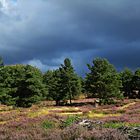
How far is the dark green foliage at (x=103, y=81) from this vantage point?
86.0 meters

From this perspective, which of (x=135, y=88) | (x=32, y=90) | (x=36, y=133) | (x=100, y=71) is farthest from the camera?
(x=135, y=88)

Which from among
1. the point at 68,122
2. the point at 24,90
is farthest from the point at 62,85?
the point at 68,122

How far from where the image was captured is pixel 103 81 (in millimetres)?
88062

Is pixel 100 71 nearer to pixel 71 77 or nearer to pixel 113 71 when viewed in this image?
pixel 113 71

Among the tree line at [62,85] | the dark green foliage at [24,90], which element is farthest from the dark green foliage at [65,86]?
the dark green foliage at [24,90]

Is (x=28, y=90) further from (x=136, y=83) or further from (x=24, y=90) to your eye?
(x=136, y=83)

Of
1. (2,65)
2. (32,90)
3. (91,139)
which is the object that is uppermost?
(2,65)

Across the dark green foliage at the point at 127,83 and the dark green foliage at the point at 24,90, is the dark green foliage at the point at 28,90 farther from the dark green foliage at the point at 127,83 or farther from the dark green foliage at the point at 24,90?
the dark green foliage at the point at 127,83

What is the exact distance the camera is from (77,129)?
1277 cm

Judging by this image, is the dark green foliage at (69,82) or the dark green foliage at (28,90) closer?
the dark green foliage at (28,90)

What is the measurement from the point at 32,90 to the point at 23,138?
219 ft

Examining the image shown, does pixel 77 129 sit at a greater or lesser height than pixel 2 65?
lesser

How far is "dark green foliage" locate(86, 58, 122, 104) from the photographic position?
86.0 meters

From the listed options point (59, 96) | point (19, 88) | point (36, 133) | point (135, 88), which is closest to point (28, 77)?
point (19, 88)
